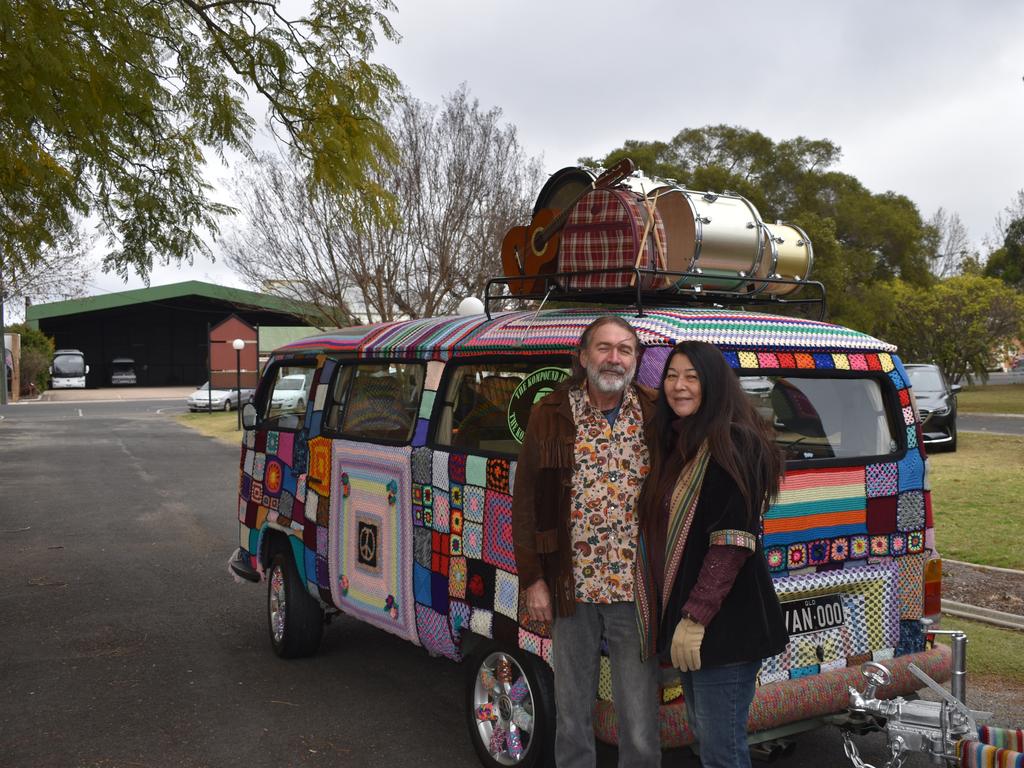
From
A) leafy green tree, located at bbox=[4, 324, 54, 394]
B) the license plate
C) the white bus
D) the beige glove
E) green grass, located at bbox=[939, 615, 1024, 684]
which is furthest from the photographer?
the white bus

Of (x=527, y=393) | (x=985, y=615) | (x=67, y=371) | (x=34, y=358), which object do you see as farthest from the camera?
(x=67, y=371)

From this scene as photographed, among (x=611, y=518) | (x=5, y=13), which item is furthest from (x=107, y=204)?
(x=611, y=518)

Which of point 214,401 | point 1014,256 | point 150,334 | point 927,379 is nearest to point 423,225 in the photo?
point 927,379

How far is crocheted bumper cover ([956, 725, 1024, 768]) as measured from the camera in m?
2.93

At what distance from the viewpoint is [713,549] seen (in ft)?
9.47

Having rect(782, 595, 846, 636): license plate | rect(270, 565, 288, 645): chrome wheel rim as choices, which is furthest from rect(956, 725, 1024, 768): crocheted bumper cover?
rect(270, 565, 288, 645): chrome wheel rim

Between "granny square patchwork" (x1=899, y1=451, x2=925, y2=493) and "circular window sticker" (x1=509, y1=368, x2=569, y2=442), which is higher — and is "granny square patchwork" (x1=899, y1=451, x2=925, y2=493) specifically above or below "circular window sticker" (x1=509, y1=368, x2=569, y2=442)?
below

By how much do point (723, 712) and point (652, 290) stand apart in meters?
1.80

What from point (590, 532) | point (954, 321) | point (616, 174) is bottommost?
point (590, 532)

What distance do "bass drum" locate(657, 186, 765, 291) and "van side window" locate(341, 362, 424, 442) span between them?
54.8 inches

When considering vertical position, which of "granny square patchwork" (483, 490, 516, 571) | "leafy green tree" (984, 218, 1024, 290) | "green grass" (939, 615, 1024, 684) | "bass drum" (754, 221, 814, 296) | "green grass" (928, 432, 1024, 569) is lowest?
"green grass" (939, 615, 1024, 684)

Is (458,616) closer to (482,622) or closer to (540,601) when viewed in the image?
(482,622)

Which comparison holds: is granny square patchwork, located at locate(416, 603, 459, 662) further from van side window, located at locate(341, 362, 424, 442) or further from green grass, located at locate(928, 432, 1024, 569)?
green grass, located at locate(928, 432, 1024, 569)

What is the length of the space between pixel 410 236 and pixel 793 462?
1813 centimetres
